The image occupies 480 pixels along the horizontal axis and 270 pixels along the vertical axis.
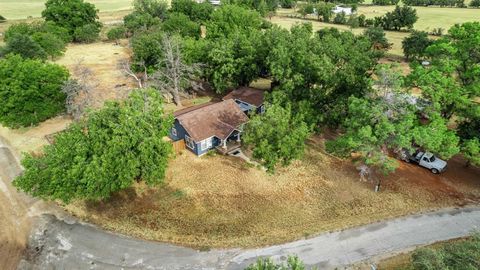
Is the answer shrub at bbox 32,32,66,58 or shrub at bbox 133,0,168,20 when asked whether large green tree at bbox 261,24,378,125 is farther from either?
shrub at bbox 133,0,168,20

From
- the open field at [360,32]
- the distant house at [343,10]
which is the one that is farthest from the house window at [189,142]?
the distant house at [343,10]

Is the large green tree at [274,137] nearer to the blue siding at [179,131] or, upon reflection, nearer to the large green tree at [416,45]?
the blue siding at [179,131]

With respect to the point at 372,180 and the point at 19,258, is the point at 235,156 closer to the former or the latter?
the point at 372,180

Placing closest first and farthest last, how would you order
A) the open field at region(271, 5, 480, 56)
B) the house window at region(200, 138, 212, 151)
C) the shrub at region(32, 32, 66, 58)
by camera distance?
the house window at region(200, 138, 212, 151) < the shrub at region(32, 32, 66, 58) < the open field at region(271, 5, 480, 56)

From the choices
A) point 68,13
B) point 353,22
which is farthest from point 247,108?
point 353,22

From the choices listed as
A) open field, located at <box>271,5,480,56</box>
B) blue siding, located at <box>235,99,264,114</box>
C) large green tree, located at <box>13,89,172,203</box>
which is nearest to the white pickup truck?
blue siding, located at <box>235,99,264,114</box>

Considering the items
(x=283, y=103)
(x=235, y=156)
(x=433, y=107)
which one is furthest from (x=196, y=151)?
(x=433, y=107)
